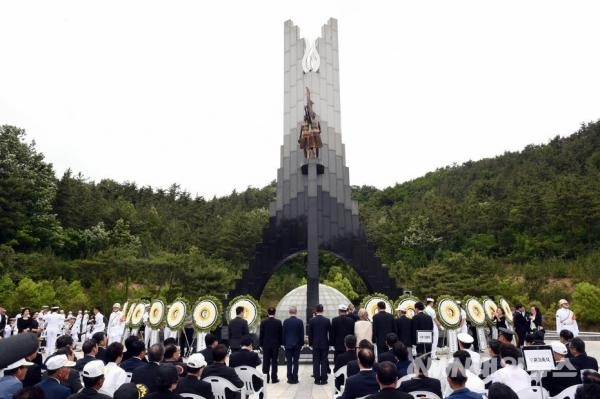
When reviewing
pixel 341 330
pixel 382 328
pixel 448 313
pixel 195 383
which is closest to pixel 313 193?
pixel 448 313

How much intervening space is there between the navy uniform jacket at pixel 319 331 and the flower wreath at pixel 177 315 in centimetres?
537

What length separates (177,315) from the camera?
14109 millimetres

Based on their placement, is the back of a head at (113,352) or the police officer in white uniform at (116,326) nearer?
the back of a head at (113,352)

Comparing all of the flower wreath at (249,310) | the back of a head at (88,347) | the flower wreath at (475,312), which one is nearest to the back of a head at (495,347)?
the back of a head at (88,347)

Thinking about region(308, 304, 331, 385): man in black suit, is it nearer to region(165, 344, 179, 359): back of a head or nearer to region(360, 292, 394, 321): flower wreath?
region(360, 292, 394, 321): flower wreath

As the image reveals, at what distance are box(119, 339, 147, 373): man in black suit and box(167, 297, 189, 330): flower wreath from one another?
802 centimetres

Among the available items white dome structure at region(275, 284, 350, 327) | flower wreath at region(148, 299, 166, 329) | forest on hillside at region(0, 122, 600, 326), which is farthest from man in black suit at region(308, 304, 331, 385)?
forest on hillside at region(0, 122, 600, 326)

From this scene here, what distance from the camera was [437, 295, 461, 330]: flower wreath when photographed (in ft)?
45.6

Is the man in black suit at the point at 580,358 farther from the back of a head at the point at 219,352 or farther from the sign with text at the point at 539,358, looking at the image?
the back of a head at the point at 219,352

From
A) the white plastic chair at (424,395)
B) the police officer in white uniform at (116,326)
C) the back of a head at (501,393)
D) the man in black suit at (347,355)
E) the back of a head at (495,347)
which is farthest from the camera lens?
the police officer in white uniform at (116,326)

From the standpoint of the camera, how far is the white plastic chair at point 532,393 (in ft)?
17.4

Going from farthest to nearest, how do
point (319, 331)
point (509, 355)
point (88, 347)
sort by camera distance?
point (319, 331), point (88, 347), point (509, 355)

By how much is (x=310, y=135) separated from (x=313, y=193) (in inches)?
96.6

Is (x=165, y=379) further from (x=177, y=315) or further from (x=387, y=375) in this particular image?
(x=177, y=315)
